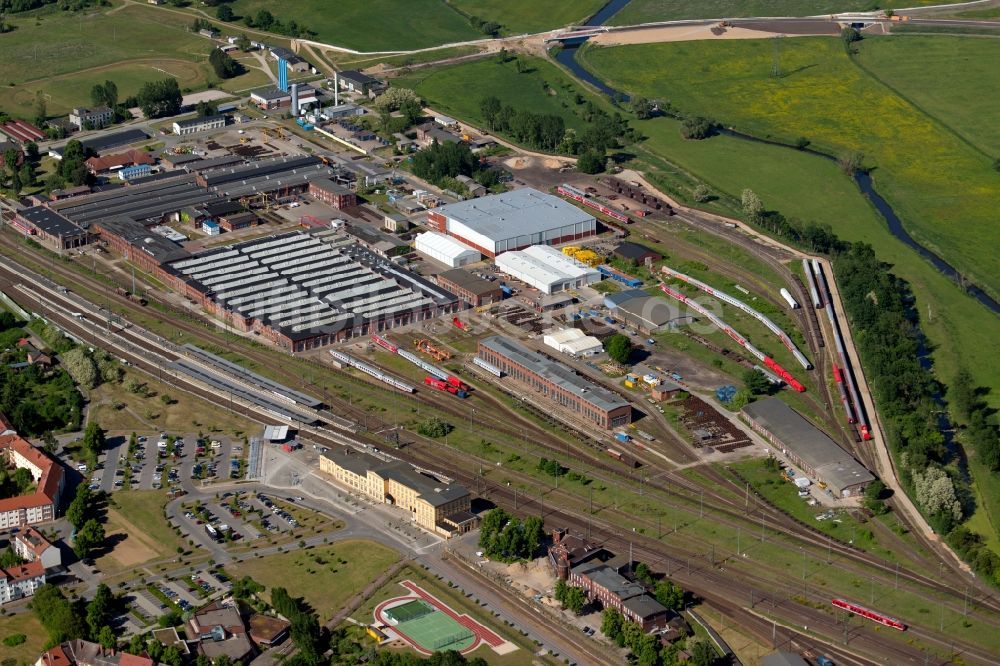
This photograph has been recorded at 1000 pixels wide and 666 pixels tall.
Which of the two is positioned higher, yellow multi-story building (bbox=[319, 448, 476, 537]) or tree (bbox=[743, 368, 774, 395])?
tree (bbox=[743, 368, 774, 395])

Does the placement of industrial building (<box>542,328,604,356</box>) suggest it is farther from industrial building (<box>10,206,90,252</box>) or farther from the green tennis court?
industrial building (<box>10,206,90,252</box>)

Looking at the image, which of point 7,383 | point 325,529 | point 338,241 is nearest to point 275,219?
point 338,241

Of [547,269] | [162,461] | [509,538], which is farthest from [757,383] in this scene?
[162,461]

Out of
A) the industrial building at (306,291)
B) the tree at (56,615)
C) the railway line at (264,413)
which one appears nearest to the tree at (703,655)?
the railway line at (264,413)

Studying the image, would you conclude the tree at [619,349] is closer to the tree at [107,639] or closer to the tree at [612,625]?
the tree at [612,625]

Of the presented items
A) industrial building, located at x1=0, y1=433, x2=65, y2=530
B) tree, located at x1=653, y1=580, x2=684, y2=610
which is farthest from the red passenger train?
industrial building, located at x1=0, y1=433, x2=65, y2=530

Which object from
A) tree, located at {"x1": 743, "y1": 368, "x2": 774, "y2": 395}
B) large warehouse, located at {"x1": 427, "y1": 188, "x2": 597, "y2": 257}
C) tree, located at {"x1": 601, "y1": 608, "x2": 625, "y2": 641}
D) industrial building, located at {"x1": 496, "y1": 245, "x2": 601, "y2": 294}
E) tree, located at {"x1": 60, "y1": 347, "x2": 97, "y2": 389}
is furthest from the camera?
large warehouse, located at {"x1": 427, "y1": 188, "x2": 597, "y2": 257}

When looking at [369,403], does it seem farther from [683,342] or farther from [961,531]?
[961,531]
